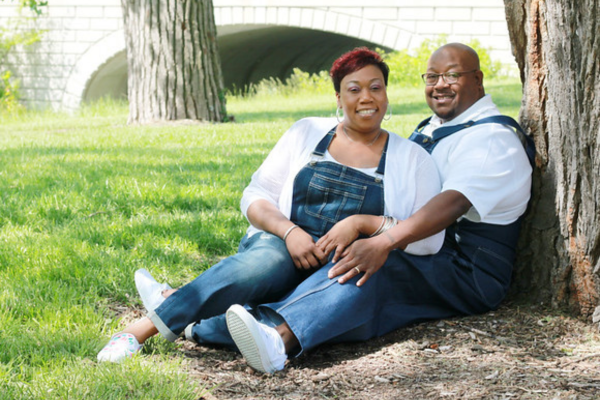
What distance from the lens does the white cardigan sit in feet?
10.9

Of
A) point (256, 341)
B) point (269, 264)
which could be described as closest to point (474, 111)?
point (269, 264)

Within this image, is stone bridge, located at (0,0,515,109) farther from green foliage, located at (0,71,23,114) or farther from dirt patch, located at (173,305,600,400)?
dirt patch, located at (173,305,600,400)

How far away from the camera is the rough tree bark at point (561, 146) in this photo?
3.05 meters

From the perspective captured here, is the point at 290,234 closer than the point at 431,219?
No

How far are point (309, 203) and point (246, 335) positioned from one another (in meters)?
0.79

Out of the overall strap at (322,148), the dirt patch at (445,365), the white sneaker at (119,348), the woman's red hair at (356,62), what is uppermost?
the woman's red hair at (356,62)

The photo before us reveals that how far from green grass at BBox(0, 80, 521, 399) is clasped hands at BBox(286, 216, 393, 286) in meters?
A: 0.69

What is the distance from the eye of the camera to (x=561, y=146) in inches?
129

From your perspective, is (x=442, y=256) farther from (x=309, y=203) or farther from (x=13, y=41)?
(x=13, y=41)

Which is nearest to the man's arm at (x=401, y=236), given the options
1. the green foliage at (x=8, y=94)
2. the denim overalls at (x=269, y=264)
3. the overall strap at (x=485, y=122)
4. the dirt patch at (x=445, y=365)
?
the denim overalls at (x=269, y=264)

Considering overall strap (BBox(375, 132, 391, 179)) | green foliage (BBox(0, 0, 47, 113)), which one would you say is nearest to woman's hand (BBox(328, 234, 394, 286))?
overall strap (BBox(375, 132, 391, 179))

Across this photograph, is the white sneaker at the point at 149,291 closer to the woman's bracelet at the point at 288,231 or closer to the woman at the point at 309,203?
the woman at the point at 309,203

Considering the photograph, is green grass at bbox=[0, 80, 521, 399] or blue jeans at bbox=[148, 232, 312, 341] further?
blue jeans at bbox=[148, 232, 312, 341]

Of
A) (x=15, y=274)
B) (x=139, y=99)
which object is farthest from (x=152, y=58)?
(x=15, y=274)
